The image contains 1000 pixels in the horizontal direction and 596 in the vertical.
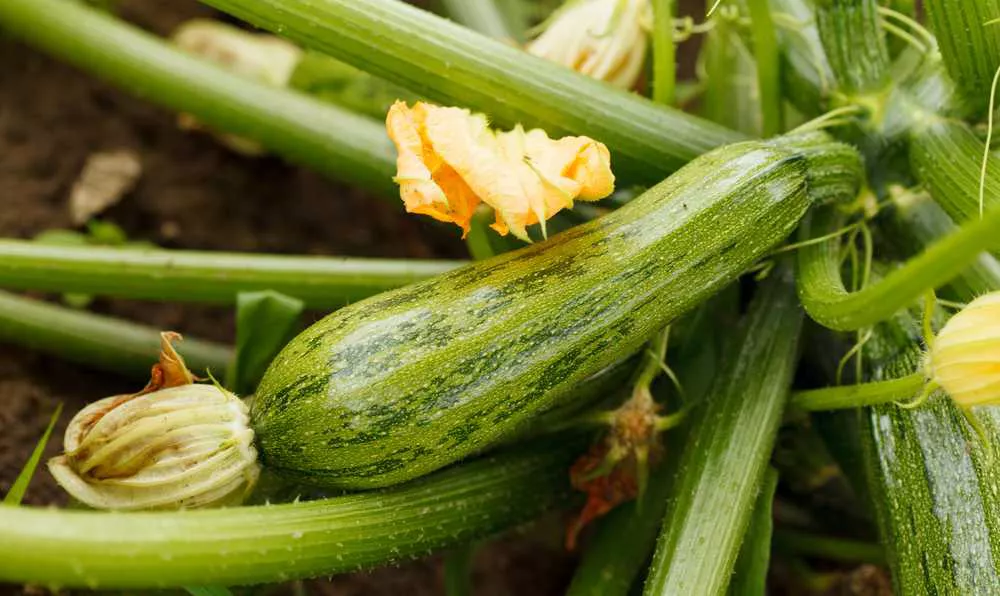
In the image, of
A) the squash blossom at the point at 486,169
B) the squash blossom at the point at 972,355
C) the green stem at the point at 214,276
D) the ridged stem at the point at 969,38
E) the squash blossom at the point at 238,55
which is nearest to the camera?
the squash blossom at the point at 972,355

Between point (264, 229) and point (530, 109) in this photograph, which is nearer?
point (530, 109)

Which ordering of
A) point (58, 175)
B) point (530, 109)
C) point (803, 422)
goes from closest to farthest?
point (530, 109) → point (803, 422) → point (58, 175)

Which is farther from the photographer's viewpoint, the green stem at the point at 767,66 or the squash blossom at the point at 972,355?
the green stem at the point at 767,66

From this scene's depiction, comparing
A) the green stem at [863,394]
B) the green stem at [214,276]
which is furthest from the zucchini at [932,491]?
the green stem at [214,276]

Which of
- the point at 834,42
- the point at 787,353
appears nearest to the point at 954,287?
the point at 787,353

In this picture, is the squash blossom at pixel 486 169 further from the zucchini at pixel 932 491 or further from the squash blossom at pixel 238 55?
the squash blossom at pixel 238 55

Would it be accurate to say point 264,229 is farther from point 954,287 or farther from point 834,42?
point 954,287
